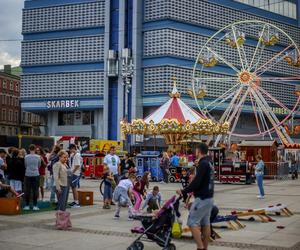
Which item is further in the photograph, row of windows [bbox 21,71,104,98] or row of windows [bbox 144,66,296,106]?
row of windows [bbox 21,71,104,98]

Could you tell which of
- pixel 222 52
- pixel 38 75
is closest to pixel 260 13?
pixel 222 52

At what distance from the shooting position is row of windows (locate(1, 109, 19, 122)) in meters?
86.4

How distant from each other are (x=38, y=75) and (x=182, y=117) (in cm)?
3835

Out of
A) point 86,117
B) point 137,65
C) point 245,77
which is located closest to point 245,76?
point 245,77

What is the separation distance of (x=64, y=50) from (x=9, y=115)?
2492 cm

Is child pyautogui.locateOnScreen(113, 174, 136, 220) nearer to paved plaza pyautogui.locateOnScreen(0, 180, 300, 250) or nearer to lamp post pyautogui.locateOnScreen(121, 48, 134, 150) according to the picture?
paved plaza pyautogui.locateOnScreen(0, 180, 300, 250)

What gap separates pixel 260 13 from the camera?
242ft

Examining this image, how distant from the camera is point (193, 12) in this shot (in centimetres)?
6469

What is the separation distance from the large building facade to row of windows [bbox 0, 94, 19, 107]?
1508cm

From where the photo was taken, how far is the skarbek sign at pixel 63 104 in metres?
67.5

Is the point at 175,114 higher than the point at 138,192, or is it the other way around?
the point at 175,114

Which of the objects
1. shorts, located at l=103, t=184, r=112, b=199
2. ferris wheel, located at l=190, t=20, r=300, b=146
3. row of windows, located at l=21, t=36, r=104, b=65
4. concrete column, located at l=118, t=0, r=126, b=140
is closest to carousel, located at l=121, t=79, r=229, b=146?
ferris wheel, located at l=190, t=20, r=300, b=146

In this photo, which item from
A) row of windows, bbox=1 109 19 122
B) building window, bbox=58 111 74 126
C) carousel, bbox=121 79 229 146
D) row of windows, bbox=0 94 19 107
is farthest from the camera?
row of windows, bbox=1 109 19 122

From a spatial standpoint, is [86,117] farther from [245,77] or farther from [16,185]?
[16,185]
